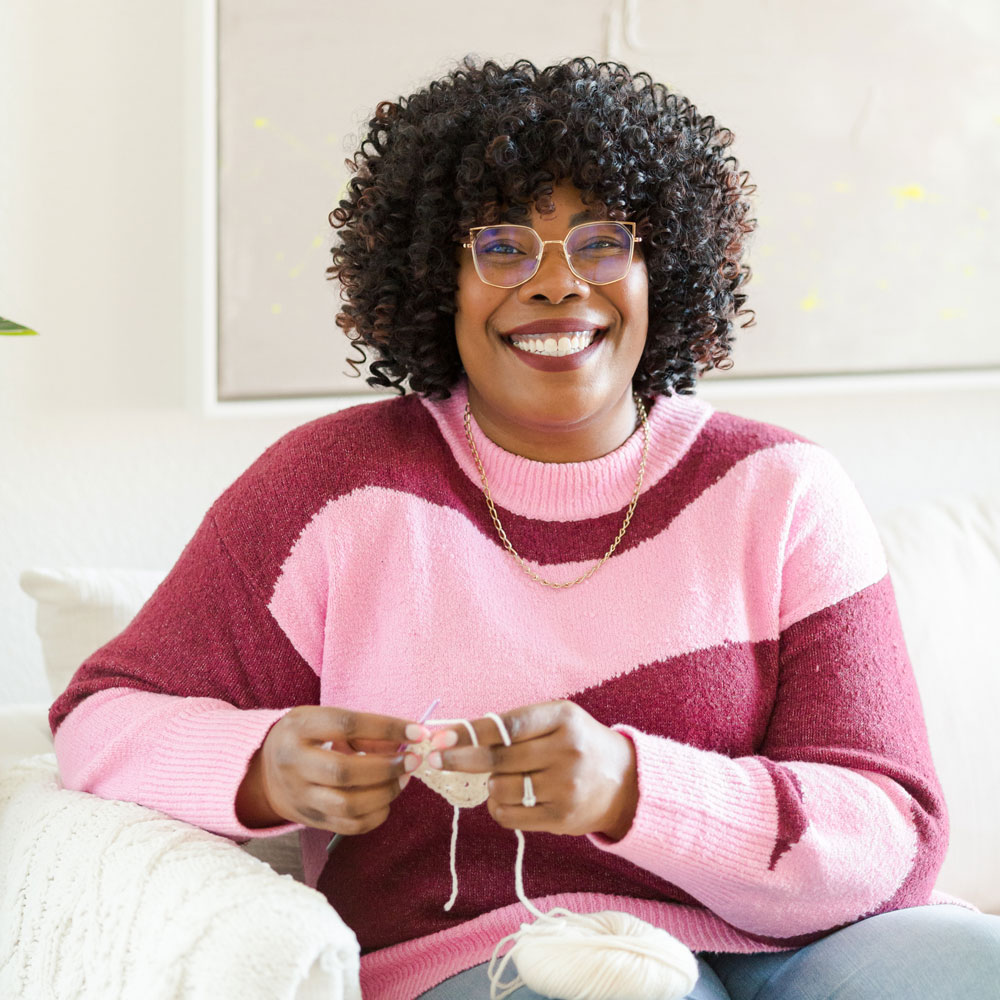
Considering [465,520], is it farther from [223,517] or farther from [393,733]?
[393,733]

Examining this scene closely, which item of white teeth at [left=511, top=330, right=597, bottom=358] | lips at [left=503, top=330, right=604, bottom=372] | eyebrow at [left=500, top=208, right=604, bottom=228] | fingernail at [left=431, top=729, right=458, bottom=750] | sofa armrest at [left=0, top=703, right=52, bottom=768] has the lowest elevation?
sofa armrest at [left=0, top=703, right=52, bottom=768]

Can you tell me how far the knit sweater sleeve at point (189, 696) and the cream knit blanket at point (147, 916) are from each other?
3 cm

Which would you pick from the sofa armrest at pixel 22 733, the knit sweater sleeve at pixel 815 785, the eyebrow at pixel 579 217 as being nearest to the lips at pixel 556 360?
the eyebrow at pixel 579 217

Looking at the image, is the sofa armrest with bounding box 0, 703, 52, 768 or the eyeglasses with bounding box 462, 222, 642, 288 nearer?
the eyeglasses with bounding box 462, 222, 642, 288

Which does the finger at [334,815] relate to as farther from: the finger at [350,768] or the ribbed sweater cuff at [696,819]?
the ribbed sweater cuff at [696,819]

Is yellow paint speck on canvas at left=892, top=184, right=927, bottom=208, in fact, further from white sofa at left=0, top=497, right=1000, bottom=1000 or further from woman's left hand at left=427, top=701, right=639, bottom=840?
woman's left hand at left=427, top=701, right=639, bottom=840

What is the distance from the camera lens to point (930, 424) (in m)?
2.05

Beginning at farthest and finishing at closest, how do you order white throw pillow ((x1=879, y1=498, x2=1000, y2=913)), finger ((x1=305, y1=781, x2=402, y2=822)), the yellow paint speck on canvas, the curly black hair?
the yellow paint speck on canvas → white throw pillow ((x1=879, y1=498, x2=1000, y2=913)) → the curly black hair → finger ((x1=305, y1=781, x2=402, y2=822))

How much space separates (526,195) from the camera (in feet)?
4.06

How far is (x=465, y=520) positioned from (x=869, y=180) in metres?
1.01

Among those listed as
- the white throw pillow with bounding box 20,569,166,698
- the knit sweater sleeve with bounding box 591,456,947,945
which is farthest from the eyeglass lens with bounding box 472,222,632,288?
the white throw pillow with bounding box 20,569,166,698

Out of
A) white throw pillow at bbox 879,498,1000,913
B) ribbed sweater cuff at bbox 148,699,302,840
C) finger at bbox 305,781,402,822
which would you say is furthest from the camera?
white throw pillow at bbox 879,498,1000,913

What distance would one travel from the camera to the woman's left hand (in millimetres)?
962

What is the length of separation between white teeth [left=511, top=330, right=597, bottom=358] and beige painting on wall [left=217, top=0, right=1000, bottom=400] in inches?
22.1
